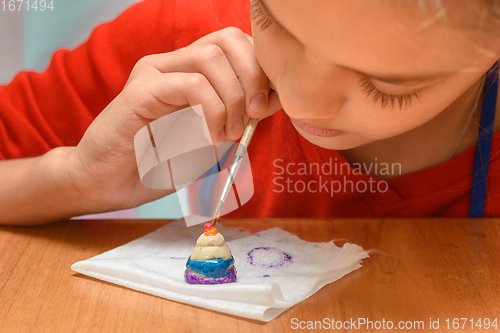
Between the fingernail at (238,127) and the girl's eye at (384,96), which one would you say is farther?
the fingernail at (238,127)

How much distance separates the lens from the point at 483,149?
705mm

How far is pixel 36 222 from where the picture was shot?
0.62 metres

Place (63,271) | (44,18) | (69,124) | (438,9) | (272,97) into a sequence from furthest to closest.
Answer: (44,18) < (69,124) < (272,97) < (63,271) < (438,9)

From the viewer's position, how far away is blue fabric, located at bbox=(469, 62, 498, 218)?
674mm

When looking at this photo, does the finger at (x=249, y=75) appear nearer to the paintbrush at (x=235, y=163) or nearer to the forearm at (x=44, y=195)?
the paintbrush at (x=235, y=163)

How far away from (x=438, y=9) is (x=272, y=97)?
28cm

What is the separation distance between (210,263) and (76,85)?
46 centimetres

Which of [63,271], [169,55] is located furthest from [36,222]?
[169,55]

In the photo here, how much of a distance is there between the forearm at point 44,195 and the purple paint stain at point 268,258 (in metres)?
0.24

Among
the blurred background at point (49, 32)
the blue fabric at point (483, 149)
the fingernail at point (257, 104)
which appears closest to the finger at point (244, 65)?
the fingernail at point (257, 104)

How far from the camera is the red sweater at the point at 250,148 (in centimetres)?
74

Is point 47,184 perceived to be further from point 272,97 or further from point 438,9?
point 438,9

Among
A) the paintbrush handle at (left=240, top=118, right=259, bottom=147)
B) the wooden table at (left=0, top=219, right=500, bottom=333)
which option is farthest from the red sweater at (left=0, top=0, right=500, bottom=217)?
the paintbrush handle at (left=240, top=118, right=259, bottom=147)

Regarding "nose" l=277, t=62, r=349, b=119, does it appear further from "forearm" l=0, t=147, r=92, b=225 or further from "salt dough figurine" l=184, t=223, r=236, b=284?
"forearm" l=0, t=147, r=92, b=225
